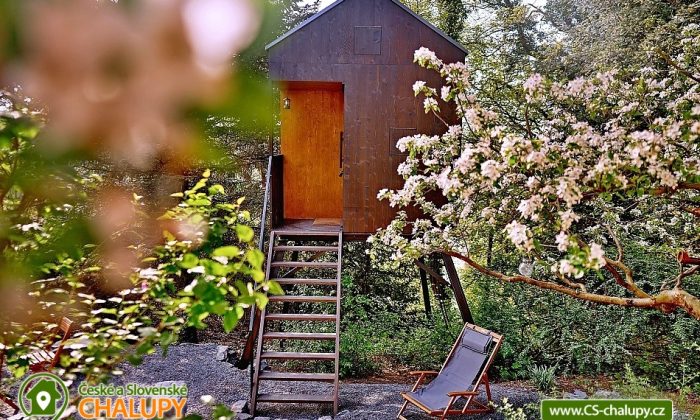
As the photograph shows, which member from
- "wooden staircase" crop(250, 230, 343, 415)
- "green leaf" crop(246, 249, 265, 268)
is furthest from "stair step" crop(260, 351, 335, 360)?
"green leaf" crop(246, 249, 265, 268)

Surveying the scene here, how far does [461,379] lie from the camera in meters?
6.28

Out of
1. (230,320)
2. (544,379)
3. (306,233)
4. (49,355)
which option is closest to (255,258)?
(230,320)

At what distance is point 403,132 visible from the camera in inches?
278

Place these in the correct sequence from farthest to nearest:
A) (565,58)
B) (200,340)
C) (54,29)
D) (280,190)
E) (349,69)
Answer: (200,340)
(565,58)
(280,190)
(349,69)
(54,29)

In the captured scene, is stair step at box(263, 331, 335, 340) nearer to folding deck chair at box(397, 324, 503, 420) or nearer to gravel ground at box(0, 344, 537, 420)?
gravel ground at box(0, 344, 537, 420)

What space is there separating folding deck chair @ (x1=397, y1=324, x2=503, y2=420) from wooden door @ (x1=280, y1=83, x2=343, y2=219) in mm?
3295

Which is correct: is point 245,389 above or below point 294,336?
below

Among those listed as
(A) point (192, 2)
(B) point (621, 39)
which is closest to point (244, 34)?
(A) point (192, 2)

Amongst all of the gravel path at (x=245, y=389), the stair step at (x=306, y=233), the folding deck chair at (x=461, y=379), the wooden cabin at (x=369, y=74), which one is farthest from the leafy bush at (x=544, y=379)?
the stair step at (x=306, y=233)

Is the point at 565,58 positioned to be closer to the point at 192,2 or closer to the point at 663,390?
the point at 663,390

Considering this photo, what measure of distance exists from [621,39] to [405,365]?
6.03m

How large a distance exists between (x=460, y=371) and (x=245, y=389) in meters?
2.67

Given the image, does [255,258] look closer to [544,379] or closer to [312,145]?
[544,379]

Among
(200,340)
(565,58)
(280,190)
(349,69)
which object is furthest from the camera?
(200,340)
